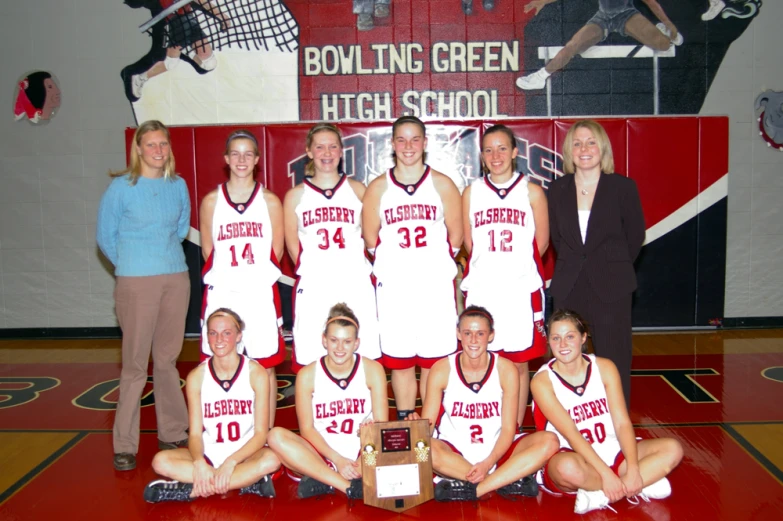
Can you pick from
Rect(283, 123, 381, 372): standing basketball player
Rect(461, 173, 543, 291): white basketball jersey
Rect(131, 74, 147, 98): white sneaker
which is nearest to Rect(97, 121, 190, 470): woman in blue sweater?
Rect(283, 123, 381, 372): standing basketball player

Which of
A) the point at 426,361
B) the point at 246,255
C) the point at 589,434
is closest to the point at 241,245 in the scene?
the point at 246,255

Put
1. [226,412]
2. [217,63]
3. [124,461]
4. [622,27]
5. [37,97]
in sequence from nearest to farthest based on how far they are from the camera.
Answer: [226,412], [124,461], [622,27], [217,63], [37,97]

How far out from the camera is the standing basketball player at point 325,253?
3840 mm

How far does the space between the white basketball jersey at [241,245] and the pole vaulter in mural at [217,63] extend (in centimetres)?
340

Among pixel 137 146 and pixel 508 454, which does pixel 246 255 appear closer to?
pixel 137 146

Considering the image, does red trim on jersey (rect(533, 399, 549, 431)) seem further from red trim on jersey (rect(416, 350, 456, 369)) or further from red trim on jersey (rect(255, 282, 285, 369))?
red trim on jersey (rect(255, 282, 285, 369))

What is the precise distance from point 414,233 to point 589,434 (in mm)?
1332

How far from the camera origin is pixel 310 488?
3.41 m

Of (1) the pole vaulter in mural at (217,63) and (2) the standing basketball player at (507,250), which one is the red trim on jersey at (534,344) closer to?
(2) the standing basketball player at (507,250)

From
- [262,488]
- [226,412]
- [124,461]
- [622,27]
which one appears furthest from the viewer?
[622,27]

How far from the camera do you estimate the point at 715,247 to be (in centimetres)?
666

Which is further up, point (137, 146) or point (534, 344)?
point (137, 146)

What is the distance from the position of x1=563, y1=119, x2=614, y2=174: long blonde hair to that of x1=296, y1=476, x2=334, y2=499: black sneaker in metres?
1.95

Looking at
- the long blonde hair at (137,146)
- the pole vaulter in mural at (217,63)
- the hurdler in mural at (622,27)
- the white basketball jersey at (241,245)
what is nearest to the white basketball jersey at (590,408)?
the white basketball jersey at (241,245)
